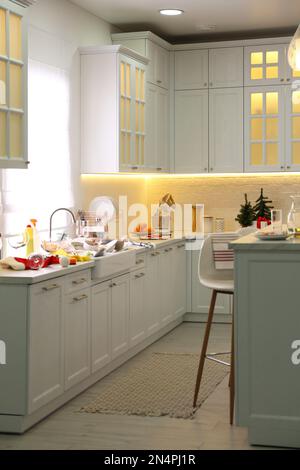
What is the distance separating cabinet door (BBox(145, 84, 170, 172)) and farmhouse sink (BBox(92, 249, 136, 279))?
1.70 meters

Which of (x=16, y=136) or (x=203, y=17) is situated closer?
(x=16, y=136)

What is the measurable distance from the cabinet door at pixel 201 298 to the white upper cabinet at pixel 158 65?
1.73 meters

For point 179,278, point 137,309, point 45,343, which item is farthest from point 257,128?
point 45,343

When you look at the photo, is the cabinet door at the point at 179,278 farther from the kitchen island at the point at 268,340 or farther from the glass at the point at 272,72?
the kitchen island at the point at 268,340

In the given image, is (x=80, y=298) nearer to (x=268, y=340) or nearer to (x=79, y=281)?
(x=79, y=281)

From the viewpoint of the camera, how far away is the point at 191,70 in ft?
25.7

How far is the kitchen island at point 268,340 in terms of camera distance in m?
3.82

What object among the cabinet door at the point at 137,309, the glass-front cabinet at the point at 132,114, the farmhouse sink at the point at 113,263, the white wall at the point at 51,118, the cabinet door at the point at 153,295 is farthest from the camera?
the glass-front cabinet at the point at 132,114

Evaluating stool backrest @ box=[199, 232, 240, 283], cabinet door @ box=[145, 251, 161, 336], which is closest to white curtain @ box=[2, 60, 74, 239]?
cabinet door @ box=[145, 251, 161, 336]

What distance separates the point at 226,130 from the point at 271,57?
0.84 meters

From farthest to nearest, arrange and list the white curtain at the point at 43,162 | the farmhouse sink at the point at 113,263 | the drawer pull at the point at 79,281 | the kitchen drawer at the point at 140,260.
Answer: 1. the kitchen drawer at the point at 140,260
2. the white curtain at the point at 43,162
3. the farmhouse sink at the point at 113,263
4. the drawer pull at the point at 79,281

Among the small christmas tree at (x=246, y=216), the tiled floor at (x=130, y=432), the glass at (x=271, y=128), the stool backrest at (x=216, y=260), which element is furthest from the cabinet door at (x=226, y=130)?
the tiled floor at (x=130, y=432)

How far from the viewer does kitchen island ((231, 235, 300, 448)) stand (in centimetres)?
382
